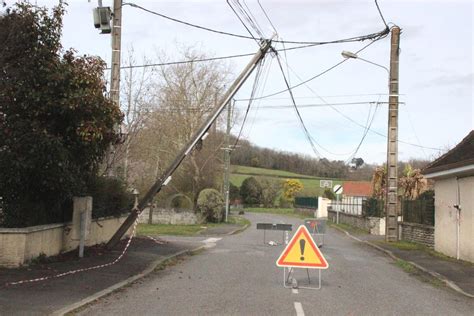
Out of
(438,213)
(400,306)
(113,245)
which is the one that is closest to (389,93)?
(438,213)

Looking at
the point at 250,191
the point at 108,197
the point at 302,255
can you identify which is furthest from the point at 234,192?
the point at 302,255

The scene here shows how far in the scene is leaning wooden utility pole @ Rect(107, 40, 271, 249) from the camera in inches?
625

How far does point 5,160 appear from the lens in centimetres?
1116

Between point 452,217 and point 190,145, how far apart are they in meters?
9.10

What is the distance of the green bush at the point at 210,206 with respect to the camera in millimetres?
38812

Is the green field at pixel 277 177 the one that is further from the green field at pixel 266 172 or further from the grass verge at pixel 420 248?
the grass verge at pixel 420 248

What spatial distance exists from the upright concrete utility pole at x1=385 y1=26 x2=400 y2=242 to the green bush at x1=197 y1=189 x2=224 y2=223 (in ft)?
56.3

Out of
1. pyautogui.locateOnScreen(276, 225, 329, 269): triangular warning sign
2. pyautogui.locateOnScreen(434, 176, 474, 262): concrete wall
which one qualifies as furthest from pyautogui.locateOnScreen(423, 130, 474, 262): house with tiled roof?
pyautogui.locateOnScreen(276, 225, 329, 269): triangular warning sign

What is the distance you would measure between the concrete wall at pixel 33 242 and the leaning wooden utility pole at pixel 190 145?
4.42ft

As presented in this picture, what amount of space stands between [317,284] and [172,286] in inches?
119

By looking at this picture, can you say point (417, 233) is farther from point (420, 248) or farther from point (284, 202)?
point (284, 202)

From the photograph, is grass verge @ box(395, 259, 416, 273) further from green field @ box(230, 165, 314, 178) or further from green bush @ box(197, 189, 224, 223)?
green field @ box(230, 165, 314, 178)

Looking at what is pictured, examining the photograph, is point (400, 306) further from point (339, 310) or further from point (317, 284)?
point (317, 284)

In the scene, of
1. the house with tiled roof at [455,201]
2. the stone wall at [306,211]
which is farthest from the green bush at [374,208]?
the stone wall at [306,211]
